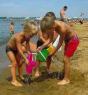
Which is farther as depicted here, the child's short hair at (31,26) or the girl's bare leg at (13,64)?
the girl's bare leg at (13,64)

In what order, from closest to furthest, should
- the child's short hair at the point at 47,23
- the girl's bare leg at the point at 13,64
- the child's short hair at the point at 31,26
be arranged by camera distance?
the child's short hair at the point at 47,23
the child's short hair at the point at 31,26
the girl's bare leg at the point at 13,64

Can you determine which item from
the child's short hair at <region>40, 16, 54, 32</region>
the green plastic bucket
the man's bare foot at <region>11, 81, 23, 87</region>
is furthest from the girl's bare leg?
the child's short hair at <region>40, 16, 54, 32</region>

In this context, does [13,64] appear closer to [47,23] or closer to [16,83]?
[16,83]

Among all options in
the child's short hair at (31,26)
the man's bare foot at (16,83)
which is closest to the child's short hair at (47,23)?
the child's short hair at (31,26)

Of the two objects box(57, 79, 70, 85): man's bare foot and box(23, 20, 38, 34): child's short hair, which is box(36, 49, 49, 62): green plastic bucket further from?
box(23, 20, 38, 34): child's short hair

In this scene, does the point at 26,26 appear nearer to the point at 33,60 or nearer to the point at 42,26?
the point at 42,26

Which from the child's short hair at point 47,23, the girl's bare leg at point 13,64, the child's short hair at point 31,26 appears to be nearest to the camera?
the child's short hair at point 47,23

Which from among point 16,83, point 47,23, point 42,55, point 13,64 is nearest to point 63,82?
point 42,55

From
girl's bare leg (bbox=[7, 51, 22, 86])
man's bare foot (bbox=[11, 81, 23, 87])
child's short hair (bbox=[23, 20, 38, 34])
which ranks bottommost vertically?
man's bare foot (bbox=[11, 81, 23, 87])

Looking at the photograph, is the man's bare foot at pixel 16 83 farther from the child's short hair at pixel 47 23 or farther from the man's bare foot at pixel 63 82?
the child's short hair at pixel 47 23

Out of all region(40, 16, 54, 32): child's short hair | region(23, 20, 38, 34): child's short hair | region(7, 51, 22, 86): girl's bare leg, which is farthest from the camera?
region(7, 51, 22, 86): girl's bare leg

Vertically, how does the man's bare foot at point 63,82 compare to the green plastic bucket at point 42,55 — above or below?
below

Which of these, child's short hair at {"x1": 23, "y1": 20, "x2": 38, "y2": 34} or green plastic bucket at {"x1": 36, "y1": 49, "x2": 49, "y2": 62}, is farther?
green plastic bucket at {"x1": 36, "y1": 49, "x2": 49, "y2": 62}

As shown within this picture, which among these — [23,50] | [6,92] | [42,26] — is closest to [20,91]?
[6,92]
